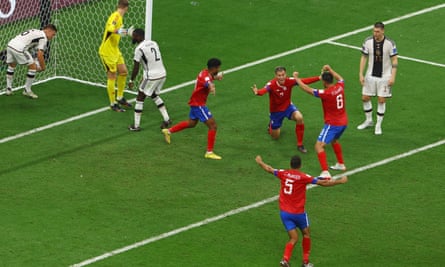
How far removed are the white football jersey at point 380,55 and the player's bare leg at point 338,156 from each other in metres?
2.54

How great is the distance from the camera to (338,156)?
21859 mm

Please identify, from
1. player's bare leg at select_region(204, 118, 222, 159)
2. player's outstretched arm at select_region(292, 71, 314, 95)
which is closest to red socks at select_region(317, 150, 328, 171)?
player's outstretched arm at select_region(292, 71, 314, 95)

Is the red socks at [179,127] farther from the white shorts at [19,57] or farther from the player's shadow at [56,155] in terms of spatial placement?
the white shorts at [19,57]

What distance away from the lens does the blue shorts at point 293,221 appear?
704 inches

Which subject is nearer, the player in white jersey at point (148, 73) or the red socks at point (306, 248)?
the red socks at point (306, 248)

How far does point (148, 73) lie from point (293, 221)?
658 centimetres

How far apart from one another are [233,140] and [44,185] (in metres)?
4.20

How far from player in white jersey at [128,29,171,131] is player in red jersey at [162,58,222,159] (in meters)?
1.22

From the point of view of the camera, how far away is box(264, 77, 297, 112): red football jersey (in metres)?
22.4

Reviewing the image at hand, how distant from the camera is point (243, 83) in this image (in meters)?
26.4

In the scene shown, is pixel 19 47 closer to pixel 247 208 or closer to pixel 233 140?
pixel 233 140

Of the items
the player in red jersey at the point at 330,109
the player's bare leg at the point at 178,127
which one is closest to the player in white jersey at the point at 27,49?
the player's bare leg at the point at 178,127

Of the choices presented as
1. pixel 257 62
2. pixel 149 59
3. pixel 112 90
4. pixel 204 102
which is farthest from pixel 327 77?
pixel 257 62

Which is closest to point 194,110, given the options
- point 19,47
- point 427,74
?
point 19,47
